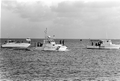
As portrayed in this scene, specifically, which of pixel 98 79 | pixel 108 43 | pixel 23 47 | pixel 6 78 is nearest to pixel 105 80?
pixel 98 79

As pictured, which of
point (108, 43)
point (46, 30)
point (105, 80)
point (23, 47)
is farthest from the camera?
point (23, 47)

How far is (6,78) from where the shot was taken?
25219 mm

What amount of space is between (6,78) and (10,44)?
7095cm

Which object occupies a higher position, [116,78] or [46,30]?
[46,30]

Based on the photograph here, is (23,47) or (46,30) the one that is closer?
(46,30)

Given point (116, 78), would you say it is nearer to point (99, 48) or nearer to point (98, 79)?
point (98, 79)

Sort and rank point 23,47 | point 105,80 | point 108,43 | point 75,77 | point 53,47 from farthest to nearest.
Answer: point 23,47 < point 108,43 < point 53,47 < point 75,77 < point 105,80

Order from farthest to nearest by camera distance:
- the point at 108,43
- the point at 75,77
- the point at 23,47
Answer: the point at 23,47, the point at 108,43, the point at 75,77

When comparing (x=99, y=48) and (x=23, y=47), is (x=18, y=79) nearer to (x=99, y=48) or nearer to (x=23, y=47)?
(x=99, y=48)

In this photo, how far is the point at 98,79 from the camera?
24906 mm

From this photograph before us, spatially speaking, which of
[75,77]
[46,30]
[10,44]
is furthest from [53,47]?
[75,77]

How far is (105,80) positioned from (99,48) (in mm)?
61697

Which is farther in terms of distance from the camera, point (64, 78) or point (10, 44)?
point (10, 44)

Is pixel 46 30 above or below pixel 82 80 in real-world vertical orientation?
above
